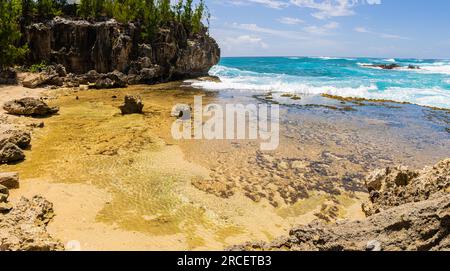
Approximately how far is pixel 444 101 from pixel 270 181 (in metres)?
33.2

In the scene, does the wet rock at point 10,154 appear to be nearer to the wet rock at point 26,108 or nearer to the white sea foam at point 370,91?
the wet rock at point 26,108

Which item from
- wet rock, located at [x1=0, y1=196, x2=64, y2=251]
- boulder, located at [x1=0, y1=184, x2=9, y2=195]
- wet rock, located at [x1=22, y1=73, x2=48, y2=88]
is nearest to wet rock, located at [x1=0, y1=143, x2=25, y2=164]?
boulder, located at [x1=0, y1=184, x2=9, y2=195]

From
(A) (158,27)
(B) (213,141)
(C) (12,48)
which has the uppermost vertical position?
(A) (158,27)

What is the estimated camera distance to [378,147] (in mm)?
18047

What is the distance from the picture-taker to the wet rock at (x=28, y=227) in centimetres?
688

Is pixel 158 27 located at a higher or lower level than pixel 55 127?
higher

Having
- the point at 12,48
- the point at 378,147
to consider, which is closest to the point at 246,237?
the point at 378,147

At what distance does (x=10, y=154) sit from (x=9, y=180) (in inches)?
113

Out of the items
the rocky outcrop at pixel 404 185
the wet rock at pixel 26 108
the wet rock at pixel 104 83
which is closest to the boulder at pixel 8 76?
the wet rock at pixel 104 83

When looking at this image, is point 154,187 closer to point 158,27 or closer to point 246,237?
point 246,237

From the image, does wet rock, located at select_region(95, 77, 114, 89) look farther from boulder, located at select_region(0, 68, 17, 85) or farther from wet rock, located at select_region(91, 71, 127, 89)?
boulder, located at select_region(0, 68, 17, 85)

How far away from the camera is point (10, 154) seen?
12.7m

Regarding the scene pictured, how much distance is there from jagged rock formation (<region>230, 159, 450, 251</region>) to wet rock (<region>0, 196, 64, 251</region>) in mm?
4345

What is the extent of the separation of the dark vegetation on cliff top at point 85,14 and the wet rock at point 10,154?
24.1m
